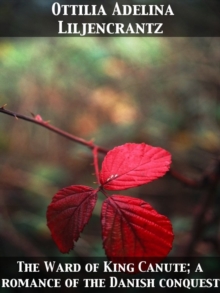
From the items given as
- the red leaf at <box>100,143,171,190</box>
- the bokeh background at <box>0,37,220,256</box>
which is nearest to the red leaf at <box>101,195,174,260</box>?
the red leaf at <box>100,143,171,190</box>

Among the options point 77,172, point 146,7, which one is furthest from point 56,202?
point 77,172

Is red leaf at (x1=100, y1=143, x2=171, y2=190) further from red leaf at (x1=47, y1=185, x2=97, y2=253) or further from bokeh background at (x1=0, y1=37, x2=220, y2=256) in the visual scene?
bokeh background at (x1=0, y1=37, x2=220, y2=256)

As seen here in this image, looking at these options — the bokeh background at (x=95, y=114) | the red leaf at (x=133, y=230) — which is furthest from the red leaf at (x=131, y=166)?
the bokeh background at (x=95, y=114)

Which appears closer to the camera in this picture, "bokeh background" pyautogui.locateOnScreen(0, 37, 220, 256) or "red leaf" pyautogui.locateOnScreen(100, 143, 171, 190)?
"red leaf" pyautogui.locateOnScreen(100, 143, 171, 190)

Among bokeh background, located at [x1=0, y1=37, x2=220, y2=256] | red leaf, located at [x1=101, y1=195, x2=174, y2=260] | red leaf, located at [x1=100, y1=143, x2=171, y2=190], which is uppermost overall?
bokeh background, located at [x1=0, y1=37, x2=220, y2=256]

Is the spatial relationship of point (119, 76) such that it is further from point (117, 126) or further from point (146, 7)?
point (146, 7)

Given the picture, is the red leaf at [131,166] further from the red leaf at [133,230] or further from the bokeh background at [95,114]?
the bokeh background at [95,114]
